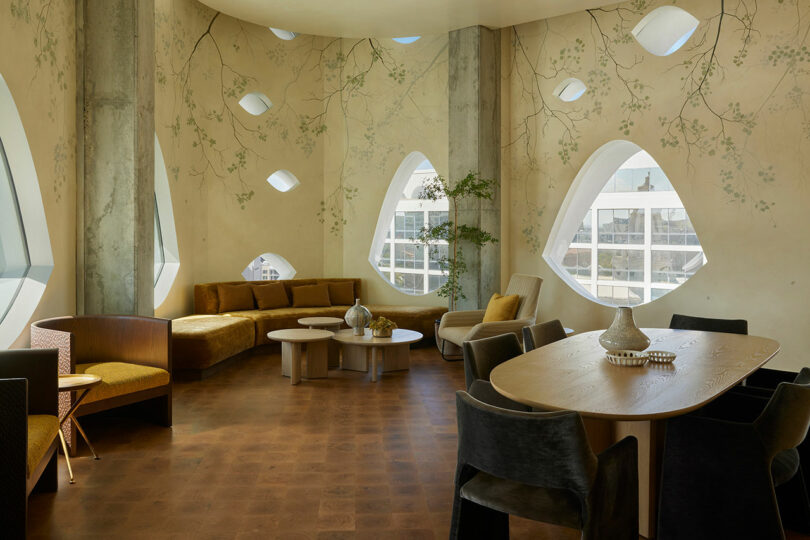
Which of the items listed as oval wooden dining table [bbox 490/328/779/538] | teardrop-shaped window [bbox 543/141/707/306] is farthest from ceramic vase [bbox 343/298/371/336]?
teardrop-shaped window [bbox 543/141/707/306]

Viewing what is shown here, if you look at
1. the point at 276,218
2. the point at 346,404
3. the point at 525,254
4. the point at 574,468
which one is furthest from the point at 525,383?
the point at 276,218

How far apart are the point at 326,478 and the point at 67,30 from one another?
4.08m

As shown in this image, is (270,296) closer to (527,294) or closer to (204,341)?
(204,341)

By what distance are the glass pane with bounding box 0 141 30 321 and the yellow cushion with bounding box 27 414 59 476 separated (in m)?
1.67

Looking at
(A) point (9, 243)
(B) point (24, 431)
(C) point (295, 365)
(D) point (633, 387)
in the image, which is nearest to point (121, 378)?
(A) point (9, 243)

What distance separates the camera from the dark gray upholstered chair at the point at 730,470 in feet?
7.64

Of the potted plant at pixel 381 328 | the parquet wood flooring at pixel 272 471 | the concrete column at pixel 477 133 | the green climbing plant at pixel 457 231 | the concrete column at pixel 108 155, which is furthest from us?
the concrete column at pixel 477 133

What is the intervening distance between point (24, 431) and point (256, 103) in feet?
20.7

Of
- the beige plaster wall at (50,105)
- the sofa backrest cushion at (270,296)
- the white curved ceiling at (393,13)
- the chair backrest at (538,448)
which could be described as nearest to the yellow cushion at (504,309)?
the sofa backrest cushion at (270,296)

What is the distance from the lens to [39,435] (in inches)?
115

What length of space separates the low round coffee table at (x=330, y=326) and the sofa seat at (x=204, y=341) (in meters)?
0.71

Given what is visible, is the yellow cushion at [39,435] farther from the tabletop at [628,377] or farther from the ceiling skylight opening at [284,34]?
the ceiling skylight opening at [284,34]

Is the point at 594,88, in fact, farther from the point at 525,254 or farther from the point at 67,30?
the point at 67,30

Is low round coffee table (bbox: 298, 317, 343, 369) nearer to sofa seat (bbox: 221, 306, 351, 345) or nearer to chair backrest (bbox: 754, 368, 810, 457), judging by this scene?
sofa seat (bbox: 221, 306, 351, 345)
